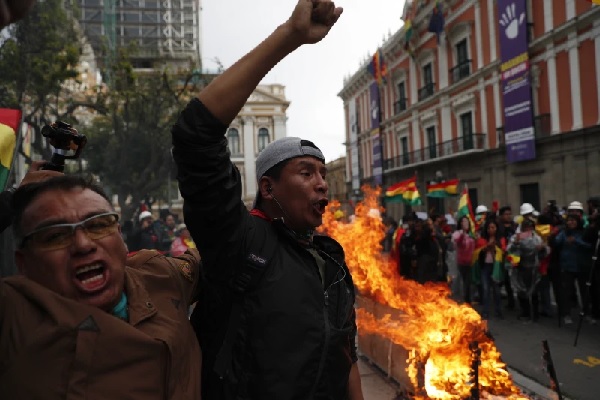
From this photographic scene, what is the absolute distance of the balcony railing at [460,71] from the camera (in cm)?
2644

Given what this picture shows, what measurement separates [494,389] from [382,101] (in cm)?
3549

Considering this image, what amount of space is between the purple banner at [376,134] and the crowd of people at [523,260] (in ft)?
89.5

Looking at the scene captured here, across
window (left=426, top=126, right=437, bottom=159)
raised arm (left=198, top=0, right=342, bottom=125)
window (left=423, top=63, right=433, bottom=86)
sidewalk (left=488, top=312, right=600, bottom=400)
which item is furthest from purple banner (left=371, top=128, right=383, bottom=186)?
raised arm (left=198, top=0, right=342, bottom=125)

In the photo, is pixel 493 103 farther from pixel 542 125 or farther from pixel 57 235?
pixel 57 235

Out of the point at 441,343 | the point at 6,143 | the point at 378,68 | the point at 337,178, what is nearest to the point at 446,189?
the point at 441,343

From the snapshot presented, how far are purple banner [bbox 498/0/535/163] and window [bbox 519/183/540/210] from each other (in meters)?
1.28

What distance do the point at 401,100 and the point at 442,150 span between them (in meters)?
6.84

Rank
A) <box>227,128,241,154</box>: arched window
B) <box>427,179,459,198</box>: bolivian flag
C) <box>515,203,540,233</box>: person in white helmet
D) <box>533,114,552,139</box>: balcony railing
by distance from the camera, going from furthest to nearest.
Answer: <box>227,128,241,154</box>: arched window
<box>533,114,552,139</box>: balcony railing
<box>427,179,459,198</box>: bolivian flag
<box>515,203,540,233</box>: person in white helmet

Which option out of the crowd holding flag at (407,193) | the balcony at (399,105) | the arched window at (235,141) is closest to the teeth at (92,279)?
the crowd holding flag at (407,193)

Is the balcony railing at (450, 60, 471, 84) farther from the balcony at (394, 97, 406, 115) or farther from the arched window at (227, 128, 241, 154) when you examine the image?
the arched window at (227, 128, 241, 154)

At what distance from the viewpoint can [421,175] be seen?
31.5m

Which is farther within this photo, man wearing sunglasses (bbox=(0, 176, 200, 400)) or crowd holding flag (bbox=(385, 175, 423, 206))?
crowd holding flag (bbox=(385, 175, 423, 206))

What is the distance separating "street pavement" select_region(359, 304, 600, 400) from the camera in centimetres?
511

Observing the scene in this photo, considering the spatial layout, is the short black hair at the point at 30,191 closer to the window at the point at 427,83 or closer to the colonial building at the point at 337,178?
the window at the point at 427,83
